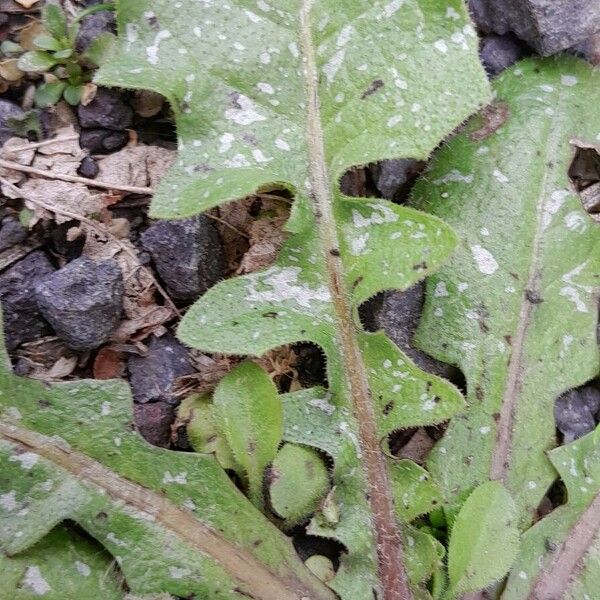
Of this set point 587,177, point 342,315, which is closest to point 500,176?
point 587,177

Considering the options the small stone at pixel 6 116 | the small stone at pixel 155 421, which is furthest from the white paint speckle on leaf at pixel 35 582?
the small stone at pixel 6 116

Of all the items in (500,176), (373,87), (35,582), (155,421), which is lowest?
(35,582)

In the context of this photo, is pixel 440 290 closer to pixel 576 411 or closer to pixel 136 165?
pixel 576 411

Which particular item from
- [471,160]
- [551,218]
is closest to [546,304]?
[551,218]

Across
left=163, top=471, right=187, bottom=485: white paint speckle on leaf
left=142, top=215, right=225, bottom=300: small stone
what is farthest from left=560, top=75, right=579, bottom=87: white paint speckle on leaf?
left=163, top=471, right=187, bottom=485: white paint speckle on leaf

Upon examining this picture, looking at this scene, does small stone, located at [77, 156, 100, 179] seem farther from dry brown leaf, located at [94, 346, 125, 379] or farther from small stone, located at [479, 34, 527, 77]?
small stone, located at [479, 34, 527, 77]

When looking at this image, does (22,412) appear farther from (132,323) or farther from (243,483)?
(243,483)
